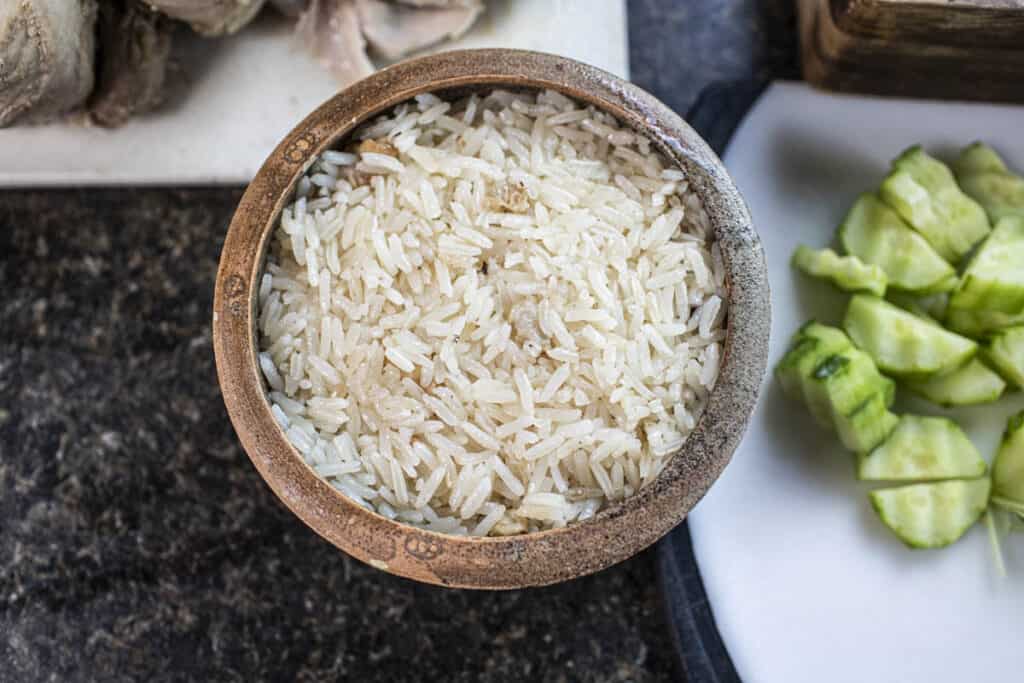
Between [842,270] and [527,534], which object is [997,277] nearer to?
[842,270]

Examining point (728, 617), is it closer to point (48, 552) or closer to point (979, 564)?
point (979, 564)

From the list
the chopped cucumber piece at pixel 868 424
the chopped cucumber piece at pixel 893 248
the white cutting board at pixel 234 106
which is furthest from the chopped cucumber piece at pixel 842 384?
the white cutting board at pixel 234 106

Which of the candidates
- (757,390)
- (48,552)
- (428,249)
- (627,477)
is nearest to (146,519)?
(48,552)

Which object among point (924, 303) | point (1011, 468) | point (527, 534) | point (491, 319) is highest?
point (491, 319)

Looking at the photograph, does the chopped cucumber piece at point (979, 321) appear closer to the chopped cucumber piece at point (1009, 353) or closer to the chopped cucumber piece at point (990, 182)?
the chopped cucumber piece at point (1009, 353)

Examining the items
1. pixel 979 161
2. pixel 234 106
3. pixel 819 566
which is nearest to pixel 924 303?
pixel 979 161
